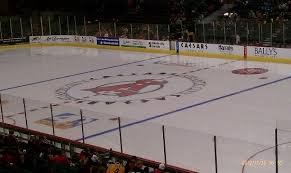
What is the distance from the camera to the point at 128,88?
60.1 ft

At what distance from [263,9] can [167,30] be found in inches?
205

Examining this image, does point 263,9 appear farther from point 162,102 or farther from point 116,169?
point 116,169

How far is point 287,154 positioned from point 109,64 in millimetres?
16953

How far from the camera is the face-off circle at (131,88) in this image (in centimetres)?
Answer: 1689

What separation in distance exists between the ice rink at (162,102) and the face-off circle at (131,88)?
0.03 metres

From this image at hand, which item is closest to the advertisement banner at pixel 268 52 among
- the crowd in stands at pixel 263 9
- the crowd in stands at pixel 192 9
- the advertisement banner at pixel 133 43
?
the crowd in stands at pixel 263 9

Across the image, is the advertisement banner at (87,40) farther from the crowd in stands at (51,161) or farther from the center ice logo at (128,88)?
the crowd in stands at (51,161)

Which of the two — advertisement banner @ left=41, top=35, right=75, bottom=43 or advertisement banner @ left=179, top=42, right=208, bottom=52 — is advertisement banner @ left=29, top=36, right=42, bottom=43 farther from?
advertisement banner @ left=179, top=42, right=208, bottom=52

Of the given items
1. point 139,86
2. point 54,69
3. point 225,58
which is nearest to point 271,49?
point 225,58

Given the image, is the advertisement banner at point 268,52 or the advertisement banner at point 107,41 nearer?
the advertisement banner at point 268,52

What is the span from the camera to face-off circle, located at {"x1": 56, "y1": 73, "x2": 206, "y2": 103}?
16891 mm

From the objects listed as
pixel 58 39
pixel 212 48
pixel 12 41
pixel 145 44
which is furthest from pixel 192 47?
pixel 12 41

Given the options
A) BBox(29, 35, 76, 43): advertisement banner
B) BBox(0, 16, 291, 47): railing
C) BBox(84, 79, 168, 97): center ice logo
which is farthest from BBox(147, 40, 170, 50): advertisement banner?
BBox(84, 79, 168, 97): center ice logo

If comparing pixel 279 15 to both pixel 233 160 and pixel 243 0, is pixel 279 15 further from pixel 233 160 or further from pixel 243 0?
pixel 233 160
